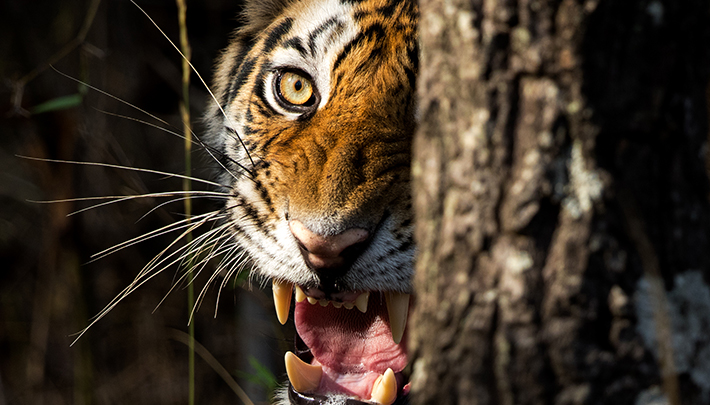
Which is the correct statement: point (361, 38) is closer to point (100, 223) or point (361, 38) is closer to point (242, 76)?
point (242, 76)

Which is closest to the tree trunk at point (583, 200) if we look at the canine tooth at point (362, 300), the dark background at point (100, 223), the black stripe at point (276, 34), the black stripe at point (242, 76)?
the canine tooth at point (362, 300)

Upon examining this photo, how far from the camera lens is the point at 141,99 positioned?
3.55 m

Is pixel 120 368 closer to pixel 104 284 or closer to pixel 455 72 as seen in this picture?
pixel 104 284

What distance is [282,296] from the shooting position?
5.27 ft

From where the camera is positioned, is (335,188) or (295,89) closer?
(335,188)

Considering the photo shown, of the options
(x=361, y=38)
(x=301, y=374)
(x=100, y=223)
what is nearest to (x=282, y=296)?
(x=301, y=374)

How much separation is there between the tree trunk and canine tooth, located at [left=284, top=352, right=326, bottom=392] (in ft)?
2.56

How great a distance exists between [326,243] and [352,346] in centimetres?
43

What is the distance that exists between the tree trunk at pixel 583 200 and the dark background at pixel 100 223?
2.23 m

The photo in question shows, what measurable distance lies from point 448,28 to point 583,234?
0.32 metres

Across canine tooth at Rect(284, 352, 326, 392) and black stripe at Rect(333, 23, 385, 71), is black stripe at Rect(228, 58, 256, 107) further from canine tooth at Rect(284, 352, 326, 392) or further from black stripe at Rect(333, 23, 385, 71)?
canine tooth at Rect(284, 352, 326, 392)

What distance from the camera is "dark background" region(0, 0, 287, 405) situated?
291 centimetres

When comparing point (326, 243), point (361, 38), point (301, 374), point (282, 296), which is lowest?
point (301, 374)

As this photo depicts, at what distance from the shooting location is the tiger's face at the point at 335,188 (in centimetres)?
128
